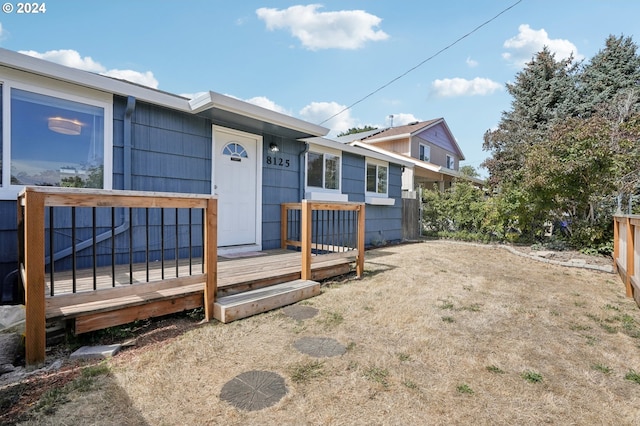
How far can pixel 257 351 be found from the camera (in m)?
2.31

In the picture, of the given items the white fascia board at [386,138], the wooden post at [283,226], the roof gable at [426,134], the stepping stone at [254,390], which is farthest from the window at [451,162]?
the stepping stone at [254,390]

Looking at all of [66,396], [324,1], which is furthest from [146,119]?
[324,1]

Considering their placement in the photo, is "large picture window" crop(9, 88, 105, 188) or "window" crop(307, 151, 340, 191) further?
"window" crop(307, 151, 340, 191)

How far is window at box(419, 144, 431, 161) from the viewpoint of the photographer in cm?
1680

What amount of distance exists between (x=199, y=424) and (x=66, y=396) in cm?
82

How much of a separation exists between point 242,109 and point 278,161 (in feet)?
5.12

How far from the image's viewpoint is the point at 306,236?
385cm

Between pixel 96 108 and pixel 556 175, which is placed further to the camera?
pixel 556 175

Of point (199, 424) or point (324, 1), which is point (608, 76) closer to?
point (324, 1)

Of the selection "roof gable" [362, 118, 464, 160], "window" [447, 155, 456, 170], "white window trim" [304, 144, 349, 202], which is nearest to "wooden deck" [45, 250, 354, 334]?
"white window trim" [304, 144, 349, 202]

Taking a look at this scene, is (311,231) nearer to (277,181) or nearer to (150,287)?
(277,181)

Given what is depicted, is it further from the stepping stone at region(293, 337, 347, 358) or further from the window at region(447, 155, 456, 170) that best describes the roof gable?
the stepping stone at region(293, 337, 347, 358)

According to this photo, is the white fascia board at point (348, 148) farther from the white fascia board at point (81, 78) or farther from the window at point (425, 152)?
the window at point (425, 152)

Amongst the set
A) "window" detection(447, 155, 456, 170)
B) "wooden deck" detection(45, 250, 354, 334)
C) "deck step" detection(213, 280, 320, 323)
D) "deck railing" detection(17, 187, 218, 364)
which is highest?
"window" detection(447, 155, 456, 170)
